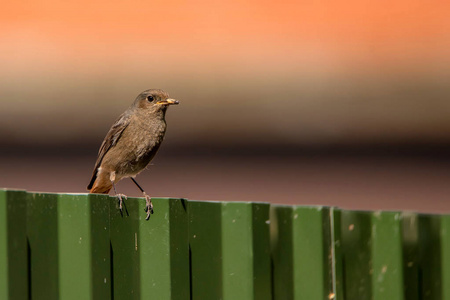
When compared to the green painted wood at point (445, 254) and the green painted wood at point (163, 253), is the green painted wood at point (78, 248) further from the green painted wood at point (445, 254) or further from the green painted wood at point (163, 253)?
the green painted wood at point (445, 254)

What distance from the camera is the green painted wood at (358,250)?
442 centimetres

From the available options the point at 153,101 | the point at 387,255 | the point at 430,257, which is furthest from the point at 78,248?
the point at 153,101

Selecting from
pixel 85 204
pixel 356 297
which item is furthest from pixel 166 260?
pixel 356 297

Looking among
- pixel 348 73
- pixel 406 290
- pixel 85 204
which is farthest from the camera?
pixel 348 73

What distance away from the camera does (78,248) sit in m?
4.00

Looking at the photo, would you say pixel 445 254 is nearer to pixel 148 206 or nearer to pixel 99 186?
pixel 148 206

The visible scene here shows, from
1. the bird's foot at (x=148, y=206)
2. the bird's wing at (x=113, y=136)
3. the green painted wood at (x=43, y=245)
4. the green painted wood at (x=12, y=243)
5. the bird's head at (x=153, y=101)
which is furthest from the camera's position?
the bird's head at (x=153, y=101)

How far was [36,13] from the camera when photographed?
1391cm

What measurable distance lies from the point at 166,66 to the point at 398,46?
284cm

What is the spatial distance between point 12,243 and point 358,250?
1401mm

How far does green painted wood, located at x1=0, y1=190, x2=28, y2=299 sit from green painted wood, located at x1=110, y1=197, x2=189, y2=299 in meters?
0.41

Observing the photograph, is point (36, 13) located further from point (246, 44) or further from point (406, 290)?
point (406, 290)

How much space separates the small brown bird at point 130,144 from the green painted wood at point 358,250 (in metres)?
3.07

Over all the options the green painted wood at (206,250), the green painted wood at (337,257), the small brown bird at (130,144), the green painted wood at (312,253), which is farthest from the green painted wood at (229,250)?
the small brown bird at (130,144)
